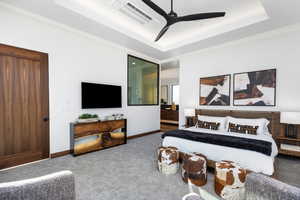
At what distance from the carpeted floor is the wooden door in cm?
33

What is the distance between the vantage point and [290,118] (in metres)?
3.01

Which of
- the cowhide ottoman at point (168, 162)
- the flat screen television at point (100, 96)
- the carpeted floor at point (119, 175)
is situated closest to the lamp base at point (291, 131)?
the carpeted floor at point (119, 175)

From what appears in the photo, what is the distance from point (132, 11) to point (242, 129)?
12.1ft

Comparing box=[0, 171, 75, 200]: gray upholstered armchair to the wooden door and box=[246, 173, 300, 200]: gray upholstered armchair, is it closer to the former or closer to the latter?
box=[246, 173, 300, 200]: gray upholstered armchair

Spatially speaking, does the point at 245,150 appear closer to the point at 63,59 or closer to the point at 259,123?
the point at 259,123

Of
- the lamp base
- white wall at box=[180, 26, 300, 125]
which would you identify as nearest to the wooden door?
white wall at box=[180, 26, 300, 125]

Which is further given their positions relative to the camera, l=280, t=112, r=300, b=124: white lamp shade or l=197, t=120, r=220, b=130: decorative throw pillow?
l=197, t=120, r=220, b=130: decorative throw pillow

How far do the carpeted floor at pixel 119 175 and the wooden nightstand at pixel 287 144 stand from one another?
0.53 ft

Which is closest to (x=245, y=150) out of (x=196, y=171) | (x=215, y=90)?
(x=196, y=171)

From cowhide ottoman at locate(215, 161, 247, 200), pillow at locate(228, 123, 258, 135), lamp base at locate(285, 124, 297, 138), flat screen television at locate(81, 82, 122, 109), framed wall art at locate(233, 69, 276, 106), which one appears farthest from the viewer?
flat screen television at locate(81, 82, 122, 109)

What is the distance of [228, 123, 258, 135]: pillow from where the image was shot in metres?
3.13

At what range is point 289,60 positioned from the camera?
3375 mm

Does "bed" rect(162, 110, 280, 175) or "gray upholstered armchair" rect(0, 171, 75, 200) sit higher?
"gray upholstered armchair" rect(0, 171, 75, 200)

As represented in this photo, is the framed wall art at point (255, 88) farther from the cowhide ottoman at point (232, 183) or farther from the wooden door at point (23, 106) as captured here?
the wooden door at point (23, 106)
